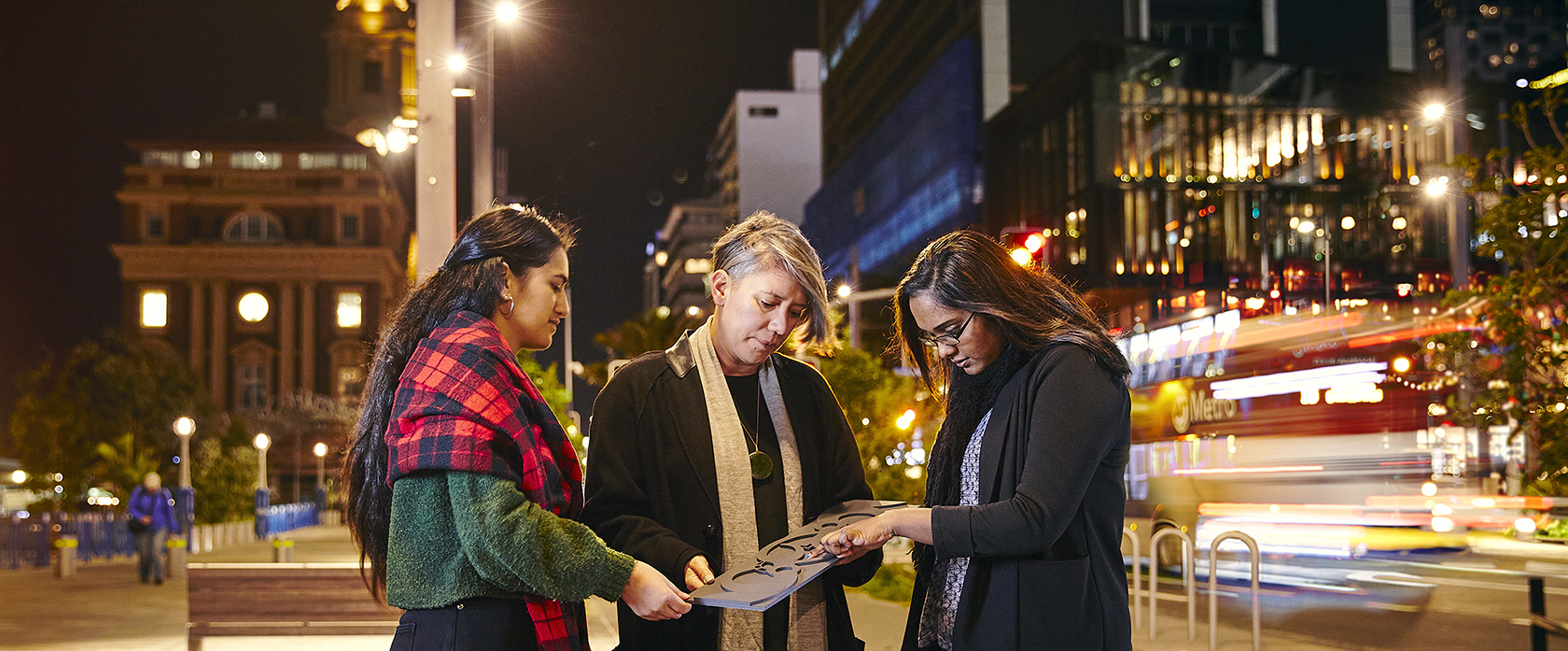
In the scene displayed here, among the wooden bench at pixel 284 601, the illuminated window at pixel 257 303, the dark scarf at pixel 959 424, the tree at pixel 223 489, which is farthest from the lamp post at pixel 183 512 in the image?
the illuminated window at pixel 257 303

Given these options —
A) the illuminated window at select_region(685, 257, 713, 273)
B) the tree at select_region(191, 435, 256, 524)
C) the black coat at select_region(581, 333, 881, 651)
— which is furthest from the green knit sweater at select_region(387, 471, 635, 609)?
the illuminated window at select_region(685, 257, 713, 273)

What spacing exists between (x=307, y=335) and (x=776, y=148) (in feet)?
178

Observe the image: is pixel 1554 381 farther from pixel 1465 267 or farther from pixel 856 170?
pixel 856 170

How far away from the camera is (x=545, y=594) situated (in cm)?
303

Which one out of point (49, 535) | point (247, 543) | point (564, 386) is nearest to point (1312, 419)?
point (564, 386)

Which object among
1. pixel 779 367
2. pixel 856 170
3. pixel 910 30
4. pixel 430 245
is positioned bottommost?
pixel 779 367

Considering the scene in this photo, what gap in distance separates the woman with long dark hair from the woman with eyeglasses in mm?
703

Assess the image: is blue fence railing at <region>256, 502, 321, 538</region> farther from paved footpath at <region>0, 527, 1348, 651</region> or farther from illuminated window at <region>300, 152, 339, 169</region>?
illuminated window at <region>300, 152, 339, 169</region>

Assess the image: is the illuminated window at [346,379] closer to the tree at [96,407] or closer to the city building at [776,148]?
the tree at [96,407]

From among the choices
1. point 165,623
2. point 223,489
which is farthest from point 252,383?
point 165,623

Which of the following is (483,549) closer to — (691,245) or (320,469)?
(320,469)

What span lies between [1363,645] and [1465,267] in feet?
28.7

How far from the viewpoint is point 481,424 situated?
2.99m

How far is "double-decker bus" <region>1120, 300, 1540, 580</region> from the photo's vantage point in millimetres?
16188
